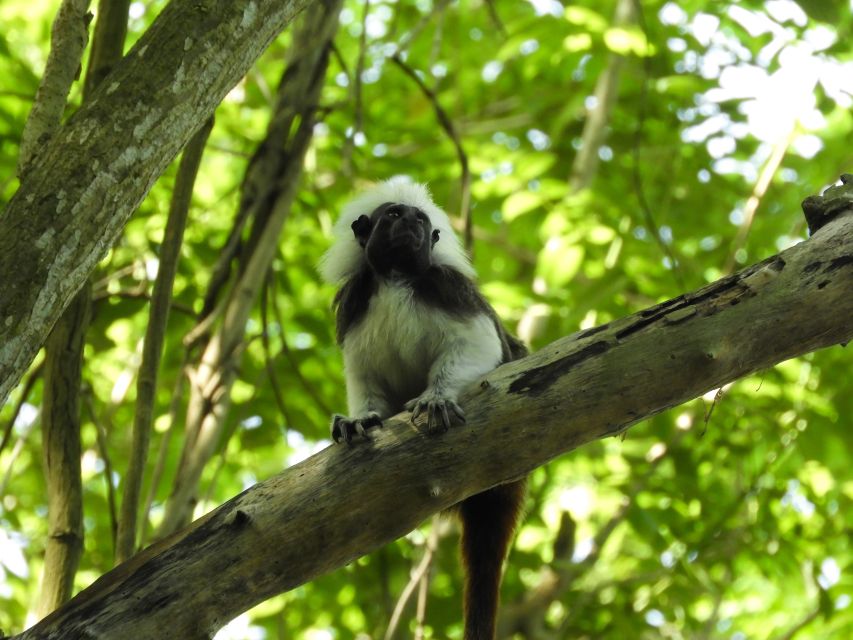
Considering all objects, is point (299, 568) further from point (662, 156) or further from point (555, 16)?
point (662, 156)

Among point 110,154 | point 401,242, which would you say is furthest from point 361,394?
point 110,154

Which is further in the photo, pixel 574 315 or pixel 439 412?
pixel 574 315

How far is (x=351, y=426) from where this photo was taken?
252 centimetres

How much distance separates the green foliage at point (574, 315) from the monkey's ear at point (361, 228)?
0.35 m

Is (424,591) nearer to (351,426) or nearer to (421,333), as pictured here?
(421,333)

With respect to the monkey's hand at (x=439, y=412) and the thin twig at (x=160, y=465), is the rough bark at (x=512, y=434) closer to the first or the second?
the monkey's hand at (x=439, y=412)

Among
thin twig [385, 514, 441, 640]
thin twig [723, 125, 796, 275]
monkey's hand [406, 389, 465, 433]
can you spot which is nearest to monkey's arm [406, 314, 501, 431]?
monkey's hand [406, 389, 465, 433]

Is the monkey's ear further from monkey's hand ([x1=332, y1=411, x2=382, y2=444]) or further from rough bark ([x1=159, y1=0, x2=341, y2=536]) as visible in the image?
monkey's hand ([x1=332, y1=411, x2=382, y2=444])

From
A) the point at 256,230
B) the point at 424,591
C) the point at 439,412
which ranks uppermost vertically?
the point at 256,230

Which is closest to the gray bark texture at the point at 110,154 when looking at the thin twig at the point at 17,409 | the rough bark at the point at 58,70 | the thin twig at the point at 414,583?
the rough bark at the point at 58,70

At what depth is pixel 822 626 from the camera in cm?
406

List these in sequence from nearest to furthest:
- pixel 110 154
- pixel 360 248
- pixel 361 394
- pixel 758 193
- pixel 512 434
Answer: pixel 110 154
pixel 512 434
pixel 361 394
pixel 360 248
pixel 758 193

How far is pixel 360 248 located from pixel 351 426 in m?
1.29

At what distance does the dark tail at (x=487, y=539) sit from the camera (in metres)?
3.11
